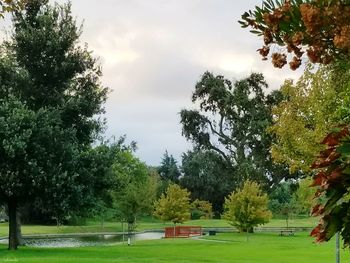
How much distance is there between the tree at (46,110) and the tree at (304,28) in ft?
78.7

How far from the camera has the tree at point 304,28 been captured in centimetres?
343

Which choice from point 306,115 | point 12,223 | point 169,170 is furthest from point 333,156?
point 169,170

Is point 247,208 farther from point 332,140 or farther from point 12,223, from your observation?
point 332,140

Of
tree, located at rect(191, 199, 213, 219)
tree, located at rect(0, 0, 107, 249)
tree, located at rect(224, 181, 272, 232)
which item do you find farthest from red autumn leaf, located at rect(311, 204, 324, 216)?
tree, located at rect(191, 199, 213, 219)

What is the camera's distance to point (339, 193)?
130 inches

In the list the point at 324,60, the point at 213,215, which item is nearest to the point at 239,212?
the point at 213,215

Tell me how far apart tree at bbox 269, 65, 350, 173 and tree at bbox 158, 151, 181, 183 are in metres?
70.9

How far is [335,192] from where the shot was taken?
3301 mm

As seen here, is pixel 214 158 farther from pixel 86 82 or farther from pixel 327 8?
pixel 327 8

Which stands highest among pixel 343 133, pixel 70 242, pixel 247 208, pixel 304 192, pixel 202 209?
pixel 304 192

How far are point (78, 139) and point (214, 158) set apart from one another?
1120 inches

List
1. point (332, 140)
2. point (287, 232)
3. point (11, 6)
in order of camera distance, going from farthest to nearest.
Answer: point (287, 232) → point (11, 6) → point (332, 140)

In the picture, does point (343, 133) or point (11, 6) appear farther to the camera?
point (11, 6)

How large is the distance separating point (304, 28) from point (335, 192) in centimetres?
104
